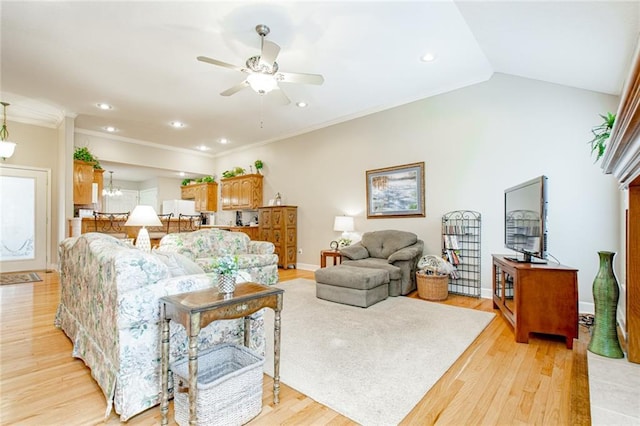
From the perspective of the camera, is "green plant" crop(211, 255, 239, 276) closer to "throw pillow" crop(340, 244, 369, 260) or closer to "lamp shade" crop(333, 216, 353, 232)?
"throw pillow" crop(340, 244, 369, 260)

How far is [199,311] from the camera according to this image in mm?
1421

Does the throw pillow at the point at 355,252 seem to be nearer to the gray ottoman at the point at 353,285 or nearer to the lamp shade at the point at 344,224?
the gray ottoman at the point at 353,285

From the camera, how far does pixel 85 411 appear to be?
1708 millimetres

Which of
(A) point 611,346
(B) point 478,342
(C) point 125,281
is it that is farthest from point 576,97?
(C) point 125,281

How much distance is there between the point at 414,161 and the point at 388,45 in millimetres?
1994

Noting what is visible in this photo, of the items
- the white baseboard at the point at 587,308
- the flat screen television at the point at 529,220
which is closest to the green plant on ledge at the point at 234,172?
the flat screen television at the point at 529,220

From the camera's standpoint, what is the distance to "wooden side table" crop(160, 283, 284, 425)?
141cm

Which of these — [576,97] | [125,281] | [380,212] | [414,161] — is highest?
[576,97]

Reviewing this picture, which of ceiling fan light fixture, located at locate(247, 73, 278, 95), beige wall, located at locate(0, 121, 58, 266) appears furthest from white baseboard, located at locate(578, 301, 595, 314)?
beige wall, located at locate(0, 121, 58, 266)

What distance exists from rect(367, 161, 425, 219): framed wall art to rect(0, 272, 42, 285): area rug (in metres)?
6.02

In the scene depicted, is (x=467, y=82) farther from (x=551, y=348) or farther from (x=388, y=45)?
(x=551, y=348)

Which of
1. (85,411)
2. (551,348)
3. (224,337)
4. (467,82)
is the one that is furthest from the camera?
(467,82)

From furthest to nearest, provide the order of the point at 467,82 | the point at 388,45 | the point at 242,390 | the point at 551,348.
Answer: the point at 467,82 → the point at 388,45 → the point at 551,348 → the point at 242,390

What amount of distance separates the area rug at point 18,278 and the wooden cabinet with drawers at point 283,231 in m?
4.15
